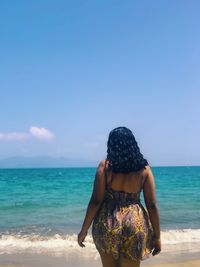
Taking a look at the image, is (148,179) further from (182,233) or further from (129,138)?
(182,233)

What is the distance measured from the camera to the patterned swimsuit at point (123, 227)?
11.3ft

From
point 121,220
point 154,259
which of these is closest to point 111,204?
point 121,220

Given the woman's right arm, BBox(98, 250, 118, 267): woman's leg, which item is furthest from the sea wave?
the woman's right arm

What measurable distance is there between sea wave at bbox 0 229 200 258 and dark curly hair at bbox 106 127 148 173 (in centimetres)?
403

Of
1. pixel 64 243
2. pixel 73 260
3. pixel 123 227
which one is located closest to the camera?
pixel 123 227

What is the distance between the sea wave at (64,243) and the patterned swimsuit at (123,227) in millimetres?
3767

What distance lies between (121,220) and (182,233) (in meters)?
7.04

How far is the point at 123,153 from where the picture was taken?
350 centimetres

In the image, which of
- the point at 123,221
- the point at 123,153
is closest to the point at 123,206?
the point at 123,221

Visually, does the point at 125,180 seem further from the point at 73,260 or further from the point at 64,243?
the point at 64,243

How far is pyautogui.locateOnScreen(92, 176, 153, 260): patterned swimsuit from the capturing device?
3.43m

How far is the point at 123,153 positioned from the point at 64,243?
5.67 m

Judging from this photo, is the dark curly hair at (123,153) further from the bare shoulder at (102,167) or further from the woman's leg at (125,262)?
the woman's leg at (125,262)

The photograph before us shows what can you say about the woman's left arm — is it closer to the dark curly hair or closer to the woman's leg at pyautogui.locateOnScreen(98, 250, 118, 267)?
the dark curly hair
